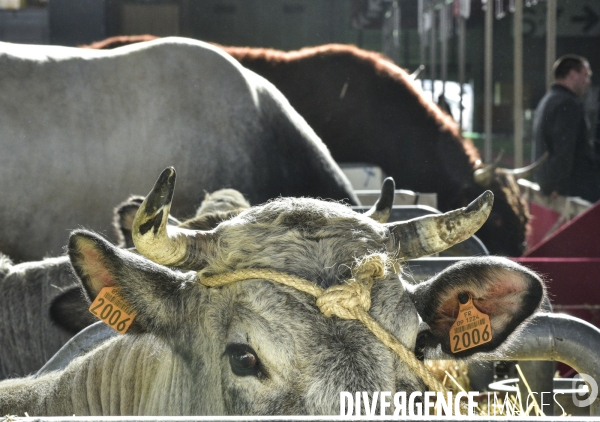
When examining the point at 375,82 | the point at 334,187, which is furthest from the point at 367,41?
the point at 334,187

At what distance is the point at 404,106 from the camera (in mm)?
7902

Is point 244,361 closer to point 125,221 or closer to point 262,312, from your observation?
point 262,312

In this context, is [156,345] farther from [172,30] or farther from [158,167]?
[172,30]

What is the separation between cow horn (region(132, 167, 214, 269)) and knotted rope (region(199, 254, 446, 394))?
4.2 inches

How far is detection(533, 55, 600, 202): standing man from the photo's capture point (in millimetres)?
8891

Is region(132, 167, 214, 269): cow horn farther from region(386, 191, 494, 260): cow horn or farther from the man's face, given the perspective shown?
the man's face

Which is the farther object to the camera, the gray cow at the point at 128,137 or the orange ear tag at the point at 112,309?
the gray cow at the point at 128,137

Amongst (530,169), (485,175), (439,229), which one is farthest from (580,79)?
(439,229)

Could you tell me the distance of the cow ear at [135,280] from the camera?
7.93 feet

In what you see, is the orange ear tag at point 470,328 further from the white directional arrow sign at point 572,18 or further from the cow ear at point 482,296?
the white directional arrow sign at point 572,18

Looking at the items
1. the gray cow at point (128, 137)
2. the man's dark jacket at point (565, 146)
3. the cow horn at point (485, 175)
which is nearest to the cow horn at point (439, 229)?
the gray cow at point (128, 137)

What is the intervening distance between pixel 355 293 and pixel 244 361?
1.15 ft

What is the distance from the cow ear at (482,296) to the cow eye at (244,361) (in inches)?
20.1

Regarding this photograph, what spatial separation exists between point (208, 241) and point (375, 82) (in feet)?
18.9
